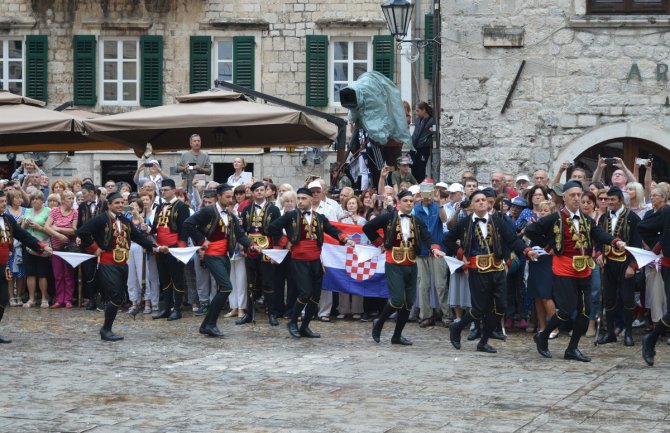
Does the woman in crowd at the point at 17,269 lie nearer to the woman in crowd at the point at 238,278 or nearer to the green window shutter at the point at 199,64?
the woman in crowd at the point at 238,278

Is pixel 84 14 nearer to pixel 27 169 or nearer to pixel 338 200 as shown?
pixel 27 169

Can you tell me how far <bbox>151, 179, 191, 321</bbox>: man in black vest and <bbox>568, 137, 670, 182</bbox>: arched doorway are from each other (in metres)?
6.51

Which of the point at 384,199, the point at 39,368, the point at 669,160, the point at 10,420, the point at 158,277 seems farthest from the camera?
the point at 669,160

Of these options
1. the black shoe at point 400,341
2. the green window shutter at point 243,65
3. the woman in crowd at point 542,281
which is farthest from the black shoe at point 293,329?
the green window shutter at point 243,65

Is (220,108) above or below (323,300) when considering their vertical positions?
above

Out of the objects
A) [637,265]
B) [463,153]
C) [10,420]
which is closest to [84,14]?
[463,153]

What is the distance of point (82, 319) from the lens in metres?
18.1

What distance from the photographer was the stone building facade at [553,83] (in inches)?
812

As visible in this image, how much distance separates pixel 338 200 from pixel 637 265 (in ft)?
18.6

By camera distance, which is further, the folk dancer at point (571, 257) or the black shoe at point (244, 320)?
the black shoe at point (244, 320)

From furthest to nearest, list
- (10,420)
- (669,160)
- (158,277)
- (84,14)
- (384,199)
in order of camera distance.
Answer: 1. (84,14)
2. (669,160)
3. (158,277)
4. (384,199)
5. (10,420)

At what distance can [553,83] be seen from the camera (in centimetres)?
2081

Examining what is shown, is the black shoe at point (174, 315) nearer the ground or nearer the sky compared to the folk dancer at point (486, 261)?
nearer the ground

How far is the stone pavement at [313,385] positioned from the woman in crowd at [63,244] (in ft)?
9.67
